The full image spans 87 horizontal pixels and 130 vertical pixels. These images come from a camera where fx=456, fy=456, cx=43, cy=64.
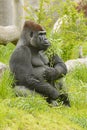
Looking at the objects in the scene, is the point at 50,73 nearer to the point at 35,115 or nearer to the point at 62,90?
the point at 62,90

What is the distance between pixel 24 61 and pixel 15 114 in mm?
1258

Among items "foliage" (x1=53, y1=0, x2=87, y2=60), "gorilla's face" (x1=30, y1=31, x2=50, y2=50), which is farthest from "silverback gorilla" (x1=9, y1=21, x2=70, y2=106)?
"foliage" (x1=53, y1=0, x2=87, y2=60)

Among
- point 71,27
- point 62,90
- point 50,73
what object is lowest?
point 62,90

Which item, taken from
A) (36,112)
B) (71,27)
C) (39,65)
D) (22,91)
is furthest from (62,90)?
(71,27)

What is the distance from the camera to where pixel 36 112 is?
5582 millimetres

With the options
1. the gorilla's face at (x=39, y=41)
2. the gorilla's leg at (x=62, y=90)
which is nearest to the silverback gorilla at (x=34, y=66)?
the gorilla's face at (x=39, y=41)

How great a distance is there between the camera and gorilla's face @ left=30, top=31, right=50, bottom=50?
6.41m

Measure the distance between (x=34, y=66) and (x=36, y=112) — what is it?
1079 millimetres

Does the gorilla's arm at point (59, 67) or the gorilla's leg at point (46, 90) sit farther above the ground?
the gorilla's arm at point (59, 67)

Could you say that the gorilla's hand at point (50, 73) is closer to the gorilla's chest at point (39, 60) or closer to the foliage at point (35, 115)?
the gorilla's chest at point (39, 60)

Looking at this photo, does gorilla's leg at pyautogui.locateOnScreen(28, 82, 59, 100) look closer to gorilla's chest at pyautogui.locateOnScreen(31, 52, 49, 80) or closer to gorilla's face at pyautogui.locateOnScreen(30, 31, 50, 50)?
gorilla's chest at pyautogui.locateOnScreen(31, 52, 49, 80)

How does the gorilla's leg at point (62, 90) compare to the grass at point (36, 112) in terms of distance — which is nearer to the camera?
the grass at point (36, 112)

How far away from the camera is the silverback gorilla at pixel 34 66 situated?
20.7 ft

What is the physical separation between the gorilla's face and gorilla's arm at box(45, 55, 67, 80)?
0.33m
